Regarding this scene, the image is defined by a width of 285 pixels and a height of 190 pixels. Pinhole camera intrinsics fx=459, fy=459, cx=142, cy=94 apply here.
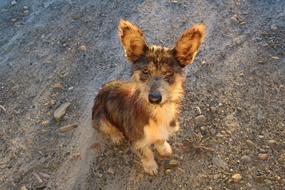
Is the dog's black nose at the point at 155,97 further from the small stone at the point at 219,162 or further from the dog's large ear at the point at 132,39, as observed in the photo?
the small stone at the point at 219,162

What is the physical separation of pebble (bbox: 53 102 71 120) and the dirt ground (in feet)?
0.24

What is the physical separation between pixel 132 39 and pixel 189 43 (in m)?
0.66

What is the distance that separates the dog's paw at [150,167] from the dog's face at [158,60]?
108 cm

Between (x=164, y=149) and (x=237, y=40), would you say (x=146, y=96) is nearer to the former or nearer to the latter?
(x=164, y=149)

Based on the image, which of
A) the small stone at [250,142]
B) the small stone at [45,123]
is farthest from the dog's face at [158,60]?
the small stone at [45,123]

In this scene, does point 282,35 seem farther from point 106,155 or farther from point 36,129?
point 36,129

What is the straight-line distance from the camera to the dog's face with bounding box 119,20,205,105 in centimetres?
523

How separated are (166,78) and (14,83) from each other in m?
3.41

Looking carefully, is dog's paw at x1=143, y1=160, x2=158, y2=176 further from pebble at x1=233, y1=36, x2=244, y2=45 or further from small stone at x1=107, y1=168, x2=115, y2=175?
pebble at x1=233, y1=36, x2=244, y2=45

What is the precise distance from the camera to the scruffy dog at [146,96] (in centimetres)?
527

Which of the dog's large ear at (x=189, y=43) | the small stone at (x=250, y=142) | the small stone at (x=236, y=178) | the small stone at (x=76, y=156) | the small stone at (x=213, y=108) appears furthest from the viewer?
the small stone at (x=213, y=108)

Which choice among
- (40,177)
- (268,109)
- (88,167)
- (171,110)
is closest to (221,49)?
(268,109)

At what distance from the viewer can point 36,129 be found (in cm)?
694

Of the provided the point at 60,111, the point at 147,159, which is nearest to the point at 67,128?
the point at 60,111
